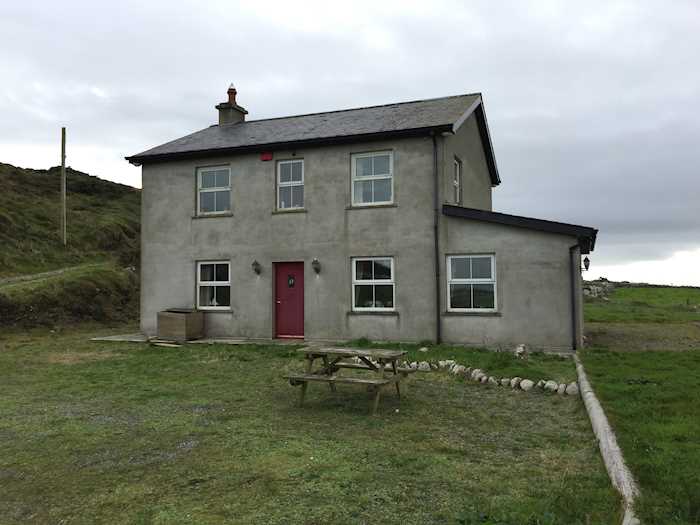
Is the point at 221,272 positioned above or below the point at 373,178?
below

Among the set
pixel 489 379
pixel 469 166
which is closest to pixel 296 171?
pixel 469 166

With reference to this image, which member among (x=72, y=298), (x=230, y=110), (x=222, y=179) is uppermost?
(x=230, y=110)

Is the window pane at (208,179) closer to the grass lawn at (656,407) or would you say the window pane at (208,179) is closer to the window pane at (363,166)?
the window pane at (363,166)

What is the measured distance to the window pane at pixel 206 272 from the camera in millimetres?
17484

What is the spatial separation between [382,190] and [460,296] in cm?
363

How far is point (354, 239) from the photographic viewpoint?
617 inches

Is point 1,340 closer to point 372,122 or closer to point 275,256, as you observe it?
point 275,256

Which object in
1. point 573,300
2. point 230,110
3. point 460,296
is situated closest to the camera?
point 573,300

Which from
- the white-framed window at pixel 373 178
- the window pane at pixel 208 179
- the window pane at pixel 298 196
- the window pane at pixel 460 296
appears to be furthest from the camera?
the window pane at pixel 208 179

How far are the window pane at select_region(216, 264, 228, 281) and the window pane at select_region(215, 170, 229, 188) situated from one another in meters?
2.49

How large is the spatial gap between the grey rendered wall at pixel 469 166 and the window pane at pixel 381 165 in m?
1.57

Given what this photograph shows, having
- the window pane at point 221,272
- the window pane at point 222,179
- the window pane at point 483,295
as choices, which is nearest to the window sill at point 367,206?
the window pane at point 483,295

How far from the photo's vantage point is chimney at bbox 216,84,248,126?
68.1ft

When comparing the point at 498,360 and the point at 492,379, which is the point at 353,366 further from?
the point at 498,360
